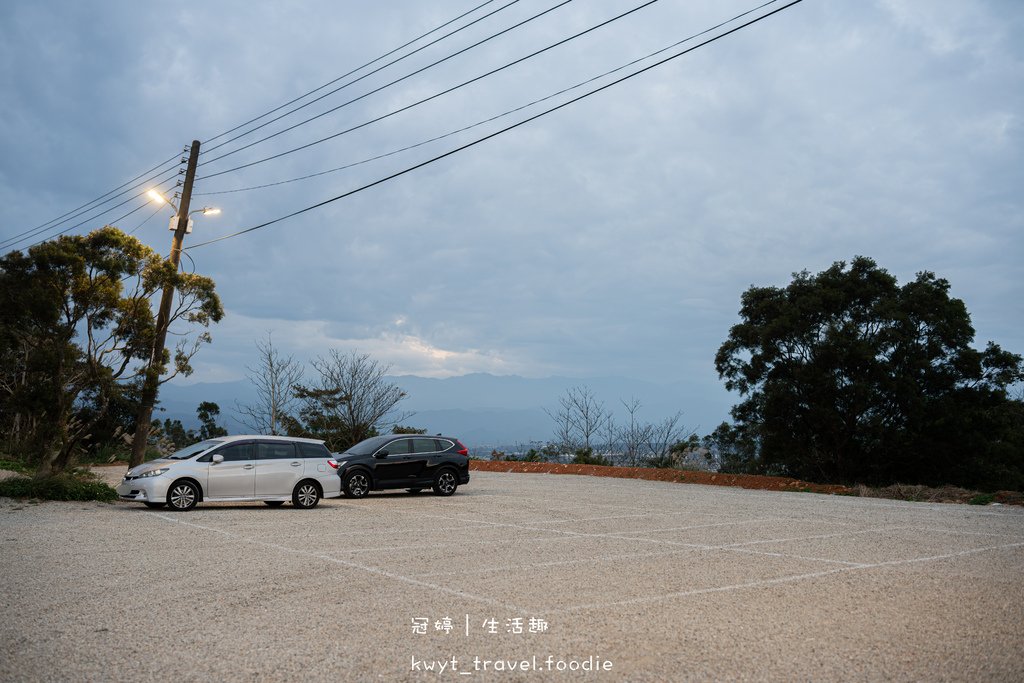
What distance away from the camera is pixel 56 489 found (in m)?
15.7

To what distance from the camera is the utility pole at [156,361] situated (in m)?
19.2

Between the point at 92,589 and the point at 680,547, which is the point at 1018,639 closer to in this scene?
the point at 680,547

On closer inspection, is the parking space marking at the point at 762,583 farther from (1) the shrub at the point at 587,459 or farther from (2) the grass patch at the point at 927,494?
(1) the shrub at the point at 587,459

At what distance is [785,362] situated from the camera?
30938 millimetres

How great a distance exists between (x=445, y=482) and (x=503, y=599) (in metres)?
12.5

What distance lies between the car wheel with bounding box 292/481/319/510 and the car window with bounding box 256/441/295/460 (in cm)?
67

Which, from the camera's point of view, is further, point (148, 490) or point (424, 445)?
point (424, 445)

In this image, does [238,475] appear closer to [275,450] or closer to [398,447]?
[275,450]

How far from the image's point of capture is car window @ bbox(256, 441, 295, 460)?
52.7 feet

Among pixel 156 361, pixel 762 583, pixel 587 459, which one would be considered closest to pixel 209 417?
pixel 587 459

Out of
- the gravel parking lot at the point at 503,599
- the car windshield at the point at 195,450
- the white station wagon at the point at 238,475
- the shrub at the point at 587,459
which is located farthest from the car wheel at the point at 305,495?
the shrub at the point at 587,459

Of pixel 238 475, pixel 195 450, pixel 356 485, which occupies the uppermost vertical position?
pixel 195 450

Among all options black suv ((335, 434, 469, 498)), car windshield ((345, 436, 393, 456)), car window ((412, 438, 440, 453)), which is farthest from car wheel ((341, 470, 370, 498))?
car window ((412, 438, 440, 453))

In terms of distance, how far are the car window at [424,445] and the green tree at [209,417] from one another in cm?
2700
